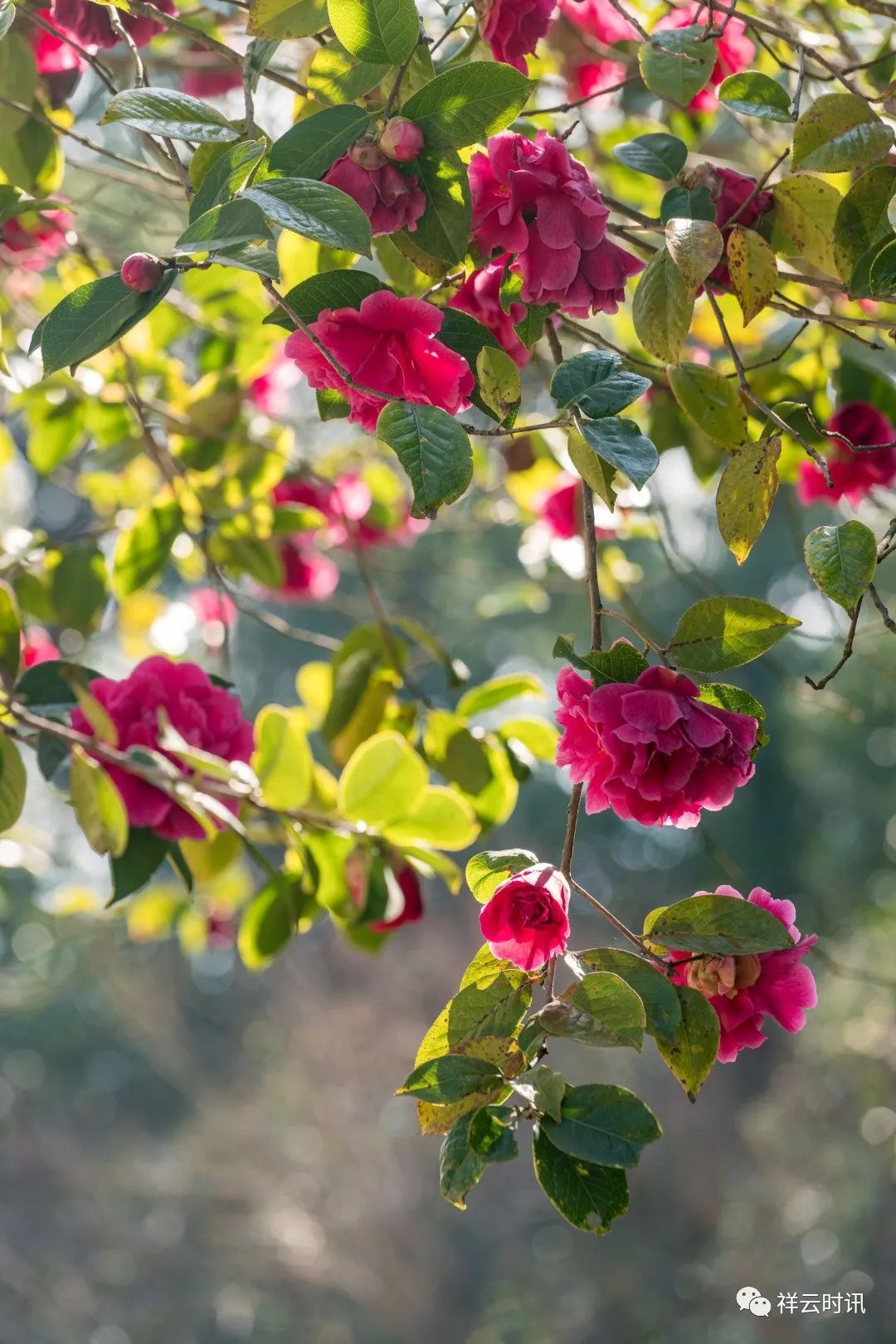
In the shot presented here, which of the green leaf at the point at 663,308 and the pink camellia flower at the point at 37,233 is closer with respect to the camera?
the green leaf at the point at 663,308

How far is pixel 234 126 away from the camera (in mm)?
478

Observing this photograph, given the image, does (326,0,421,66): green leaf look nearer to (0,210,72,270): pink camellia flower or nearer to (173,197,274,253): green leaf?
(173,197,274,253): green leaf

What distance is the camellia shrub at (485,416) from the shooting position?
404mm

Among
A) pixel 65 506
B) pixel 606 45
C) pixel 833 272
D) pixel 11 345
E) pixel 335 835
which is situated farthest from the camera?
pixel 65 506

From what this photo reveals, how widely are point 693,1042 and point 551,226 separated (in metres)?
0.30

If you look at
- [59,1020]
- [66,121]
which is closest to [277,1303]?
[59,1020]

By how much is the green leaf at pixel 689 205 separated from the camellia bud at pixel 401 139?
0.44ft

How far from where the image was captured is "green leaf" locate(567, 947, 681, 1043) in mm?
412

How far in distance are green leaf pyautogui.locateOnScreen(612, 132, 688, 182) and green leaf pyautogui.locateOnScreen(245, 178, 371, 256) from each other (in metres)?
0.21

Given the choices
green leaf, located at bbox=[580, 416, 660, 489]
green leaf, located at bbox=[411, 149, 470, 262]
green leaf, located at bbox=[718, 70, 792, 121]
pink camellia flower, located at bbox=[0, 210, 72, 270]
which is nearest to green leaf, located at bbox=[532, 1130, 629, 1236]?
green leaf, located at bbox=[580, 416, 660, 489]

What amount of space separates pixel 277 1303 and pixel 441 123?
13.3ft

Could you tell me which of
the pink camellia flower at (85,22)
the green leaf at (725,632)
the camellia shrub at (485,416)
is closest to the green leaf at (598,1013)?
the camellia shrub at (485,416)

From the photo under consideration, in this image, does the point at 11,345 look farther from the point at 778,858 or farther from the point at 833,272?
the point at 778,858

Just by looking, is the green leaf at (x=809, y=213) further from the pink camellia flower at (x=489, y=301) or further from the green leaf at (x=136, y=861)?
the green leaf at (x=136, y=861)
